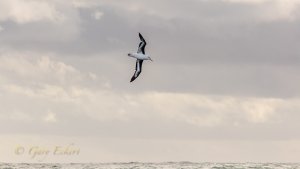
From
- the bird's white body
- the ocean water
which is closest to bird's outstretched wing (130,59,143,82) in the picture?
the bird's white body

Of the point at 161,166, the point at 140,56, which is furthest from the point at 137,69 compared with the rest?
the point at 161,166

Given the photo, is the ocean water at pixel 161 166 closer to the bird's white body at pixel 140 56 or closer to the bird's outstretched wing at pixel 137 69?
the bird's outstretched wing at pixel 137 69

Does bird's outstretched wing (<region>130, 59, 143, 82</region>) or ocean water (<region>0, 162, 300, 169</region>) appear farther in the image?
ocean water (<region>0, 162, 300, 169</region>)

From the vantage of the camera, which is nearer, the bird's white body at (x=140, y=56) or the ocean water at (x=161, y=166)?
the bird's white body at (x=140, y=56)

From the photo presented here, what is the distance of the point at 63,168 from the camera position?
71562mm

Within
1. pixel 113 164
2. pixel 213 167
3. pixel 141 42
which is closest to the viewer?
pixel 141 42

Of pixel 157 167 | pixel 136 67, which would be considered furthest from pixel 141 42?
pixel 157 167

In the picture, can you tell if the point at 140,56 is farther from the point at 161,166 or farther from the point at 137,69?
the point at 161,166

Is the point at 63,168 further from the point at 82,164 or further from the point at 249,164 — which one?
the point at 249,164

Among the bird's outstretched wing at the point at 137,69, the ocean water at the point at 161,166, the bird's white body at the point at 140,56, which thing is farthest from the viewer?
the ocean water at the point at 161,166

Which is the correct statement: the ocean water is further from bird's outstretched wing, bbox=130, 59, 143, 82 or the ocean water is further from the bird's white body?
the bird's white body

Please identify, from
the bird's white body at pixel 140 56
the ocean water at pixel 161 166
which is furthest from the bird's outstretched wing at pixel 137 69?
the ocean water at pixel 161 166

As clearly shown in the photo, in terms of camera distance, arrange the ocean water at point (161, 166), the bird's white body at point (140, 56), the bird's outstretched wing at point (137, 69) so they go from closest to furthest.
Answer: the bird's white body at point (140, 56), the bird's outstretched wing at point (137, 69), the ocean water at point (161, 166)

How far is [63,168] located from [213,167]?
52.4ft
